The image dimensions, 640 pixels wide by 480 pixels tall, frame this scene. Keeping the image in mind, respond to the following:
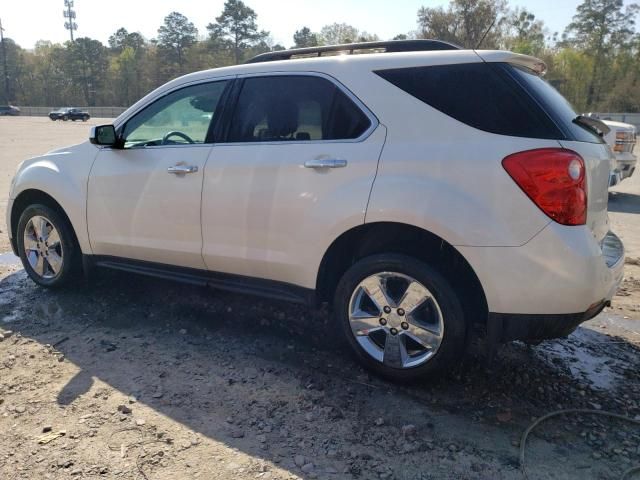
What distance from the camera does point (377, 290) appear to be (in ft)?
10.7

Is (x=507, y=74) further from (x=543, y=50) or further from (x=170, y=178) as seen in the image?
(x=543, y=50)

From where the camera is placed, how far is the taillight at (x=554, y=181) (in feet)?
8.89

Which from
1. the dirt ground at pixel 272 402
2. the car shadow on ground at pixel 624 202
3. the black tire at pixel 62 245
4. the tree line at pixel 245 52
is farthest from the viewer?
the tree line at pixel 245 52

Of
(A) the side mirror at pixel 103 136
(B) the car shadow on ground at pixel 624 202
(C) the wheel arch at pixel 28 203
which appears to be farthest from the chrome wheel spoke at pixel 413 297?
(B) the car shadow on ground at pixel 624 202

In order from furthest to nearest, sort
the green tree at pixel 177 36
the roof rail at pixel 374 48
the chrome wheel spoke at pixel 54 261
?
the green tree at pixel 177 36, the chrome wheel spoke at pixel 54 261, the roof rail at pixel 374 48

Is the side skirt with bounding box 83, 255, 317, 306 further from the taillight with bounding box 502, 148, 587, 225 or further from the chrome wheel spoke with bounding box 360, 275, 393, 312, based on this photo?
the taillight with bounding box 502, 148, 587, 225

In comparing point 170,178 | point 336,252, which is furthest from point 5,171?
point 336,252

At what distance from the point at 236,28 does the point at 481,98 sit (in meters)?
85.9

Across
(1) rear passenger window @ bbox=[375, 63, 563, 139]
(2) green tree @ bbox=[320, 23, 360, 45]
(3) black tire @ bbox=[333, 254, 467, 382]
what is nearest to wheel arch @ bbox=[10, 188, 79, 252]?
(3) black tire @ bbox=[333, 254, 467, 382]

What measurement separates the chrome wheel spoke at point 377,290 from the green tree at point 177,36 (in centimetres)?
8937

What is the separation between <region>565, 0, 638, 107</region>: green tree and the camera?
205 ft

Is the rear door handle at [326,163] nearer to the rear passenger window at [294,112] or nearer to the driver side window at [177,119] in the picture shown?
the rear passenger window at [294,112]

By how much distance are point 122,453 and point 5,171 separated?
12651 millimetres

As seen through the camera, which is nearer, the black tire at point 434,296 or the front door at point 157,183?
the black tire at point 434,296
